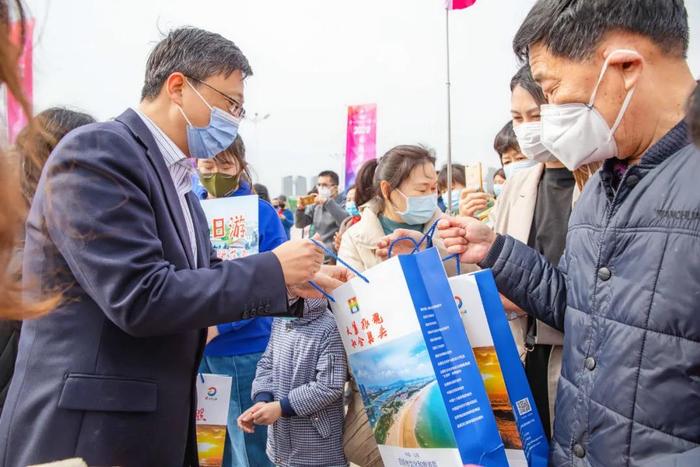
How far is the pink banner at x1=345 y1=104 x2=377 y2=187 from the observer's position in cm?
1156

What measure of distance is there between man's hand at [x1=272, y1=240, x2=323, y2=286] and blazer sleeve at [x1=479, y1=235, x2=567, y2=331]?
0.57 m

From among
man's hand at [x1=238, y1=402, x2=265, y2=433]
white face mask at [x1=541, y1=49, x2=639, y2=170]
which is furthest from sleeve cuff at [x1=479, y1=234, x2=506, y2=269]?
man's hand at [x1=238, y1=402, x2=265, y2=433]

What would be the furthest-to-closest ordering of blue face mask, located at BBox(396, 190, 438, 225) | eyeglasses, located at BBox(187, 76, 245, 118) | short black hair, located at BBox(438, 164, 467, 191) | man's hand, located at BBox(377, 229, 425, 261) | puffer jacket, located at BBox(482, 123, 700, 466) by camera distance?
short black hair, located at BBox(438, 164, 467, 191) → blue face mask, located at BBox(396, 190, 438, 225) → eyeglasses, located at BBox(187, 76, 245, 118) → man's hand, located at BBox(377, 229, 425, 261) → puffer jacket, located at BBox(482, 123, 700, 466)

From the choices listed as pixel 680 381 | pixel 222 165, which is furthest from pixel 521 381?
pixel 222 165

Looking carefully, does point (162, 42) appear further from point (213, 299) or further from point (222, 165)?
point (222, 165)

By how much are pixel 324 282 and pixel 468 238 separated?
0.51 meters

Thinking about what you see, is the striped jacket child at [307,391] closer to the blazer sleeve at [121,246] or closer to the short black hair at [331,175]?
the blazer sleeve at [121,246]

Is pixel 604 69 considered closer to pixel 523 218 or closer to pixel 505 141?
pixel 523 218

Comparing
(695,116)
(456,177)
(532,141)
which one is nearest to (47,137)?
(695,116)

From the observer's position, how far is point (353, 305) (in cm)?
173

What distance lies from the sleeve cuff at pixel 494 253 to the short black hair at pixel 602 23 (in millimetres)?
621

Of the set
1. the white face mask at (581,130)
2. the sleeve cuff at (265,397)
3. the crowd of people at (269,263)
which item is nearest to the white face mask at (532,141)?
the crowd of people at (269,263)

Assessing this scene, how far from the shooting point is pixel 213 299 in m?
1.59

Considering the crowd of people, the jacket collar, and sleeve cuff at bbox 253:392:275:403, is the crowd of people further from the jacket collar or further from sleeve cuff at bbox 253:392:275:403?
sleeve cuff at bbox 253:392:275:403
